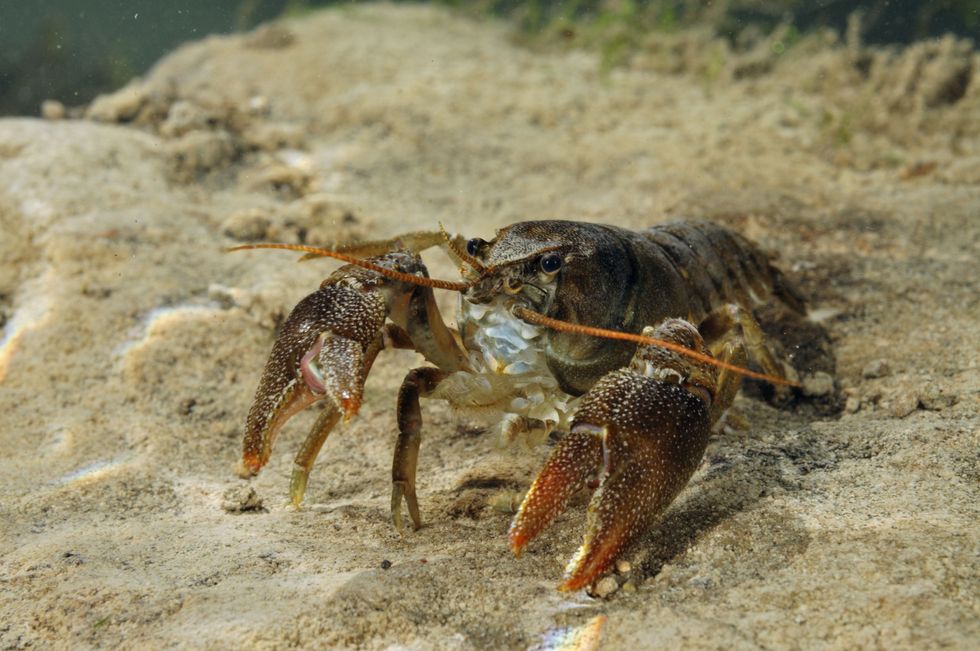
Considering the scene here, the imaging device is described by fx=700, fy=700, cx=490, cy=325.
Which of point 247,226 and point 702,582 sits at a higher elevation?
point 702,582

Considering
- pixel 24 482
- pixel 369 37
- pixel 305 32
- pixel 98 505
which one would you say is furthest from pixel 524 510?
pixel 305 32

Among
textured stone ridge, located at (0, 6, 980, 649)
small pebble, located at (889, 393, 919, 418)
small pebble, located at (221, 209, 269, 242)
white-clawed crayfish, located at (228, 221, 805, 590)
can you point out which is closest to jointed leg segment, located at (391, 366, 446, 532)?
white-clawed crayfish, located at (228, 221, 805, 590)

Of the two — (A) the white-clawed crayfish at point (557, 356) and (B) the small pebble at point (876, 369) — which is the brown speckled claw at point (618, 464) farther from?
(B) the small pebble at point (876, 369)

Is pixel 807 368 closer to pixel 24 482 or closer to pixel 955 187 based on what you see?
pixel 955 187

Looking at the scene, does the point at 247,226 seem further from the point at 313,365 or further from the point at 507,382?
the point at 313,365

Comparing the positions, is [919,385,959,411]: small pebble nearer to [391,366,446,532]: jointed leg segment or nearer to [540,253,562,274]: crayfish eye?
[540,253,562,274]: crayfish eye

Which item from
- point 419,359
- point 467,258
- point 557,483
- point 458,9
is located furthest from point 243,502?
point 458,9
